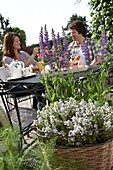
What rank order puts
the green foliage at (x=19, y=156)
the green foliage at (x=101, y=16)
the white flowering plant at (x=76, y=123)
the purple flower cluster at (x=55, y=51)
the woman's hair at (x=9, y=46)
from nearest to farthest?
the green foliage at (x=19, y=156) → the white flowering plant at (x=76, y=123) → the purple flower cluster at (x=55, y=51) → the woman's hair at (x=9, y=46) → the green foliage at (x=101, y=16)

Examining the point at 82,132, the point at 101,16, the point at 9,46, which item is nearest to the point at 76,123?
the point at 82,132

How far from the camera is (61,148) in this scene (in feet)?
3.94

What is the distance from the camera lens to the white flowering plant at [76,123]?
3.88ft

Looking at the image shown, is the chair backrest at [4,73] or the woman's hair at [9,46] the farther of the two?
the woman's hair at [9,46]

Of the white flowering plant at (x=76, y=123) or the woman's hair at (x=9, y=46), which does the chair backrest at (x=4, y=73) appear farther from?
the white flowering plant at (x=76, y=123)

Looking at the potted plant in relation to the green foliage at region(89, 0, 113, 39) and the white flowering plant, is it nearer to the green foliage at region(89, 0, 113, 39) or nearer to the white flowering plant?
the white flowering plant

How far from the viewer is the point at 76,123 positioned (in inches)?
47.3

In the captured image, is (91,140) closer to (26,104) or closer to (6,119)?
(6,119)

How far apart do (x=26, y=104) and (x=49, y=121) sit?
318 centimetres

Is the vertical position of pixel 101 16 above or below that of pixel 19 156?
above

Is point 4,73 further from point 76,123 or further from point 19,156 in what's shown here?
point 19,156

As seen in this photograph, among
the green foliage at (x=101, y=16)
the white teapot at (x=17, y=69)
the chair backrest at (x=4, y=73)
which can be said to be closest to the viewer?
the white teapot at (x=17, y=69)

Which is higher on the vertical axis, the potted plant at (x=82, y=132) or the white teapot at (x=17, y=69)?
the white teapot at (x=17, y=69)

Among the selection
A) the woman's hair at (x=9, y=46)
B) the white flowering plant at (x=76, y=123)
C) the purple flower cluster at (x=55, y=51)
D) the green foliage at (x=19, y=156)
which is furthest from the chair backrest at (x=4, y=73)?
the green foliage at (x=19, y=156)
